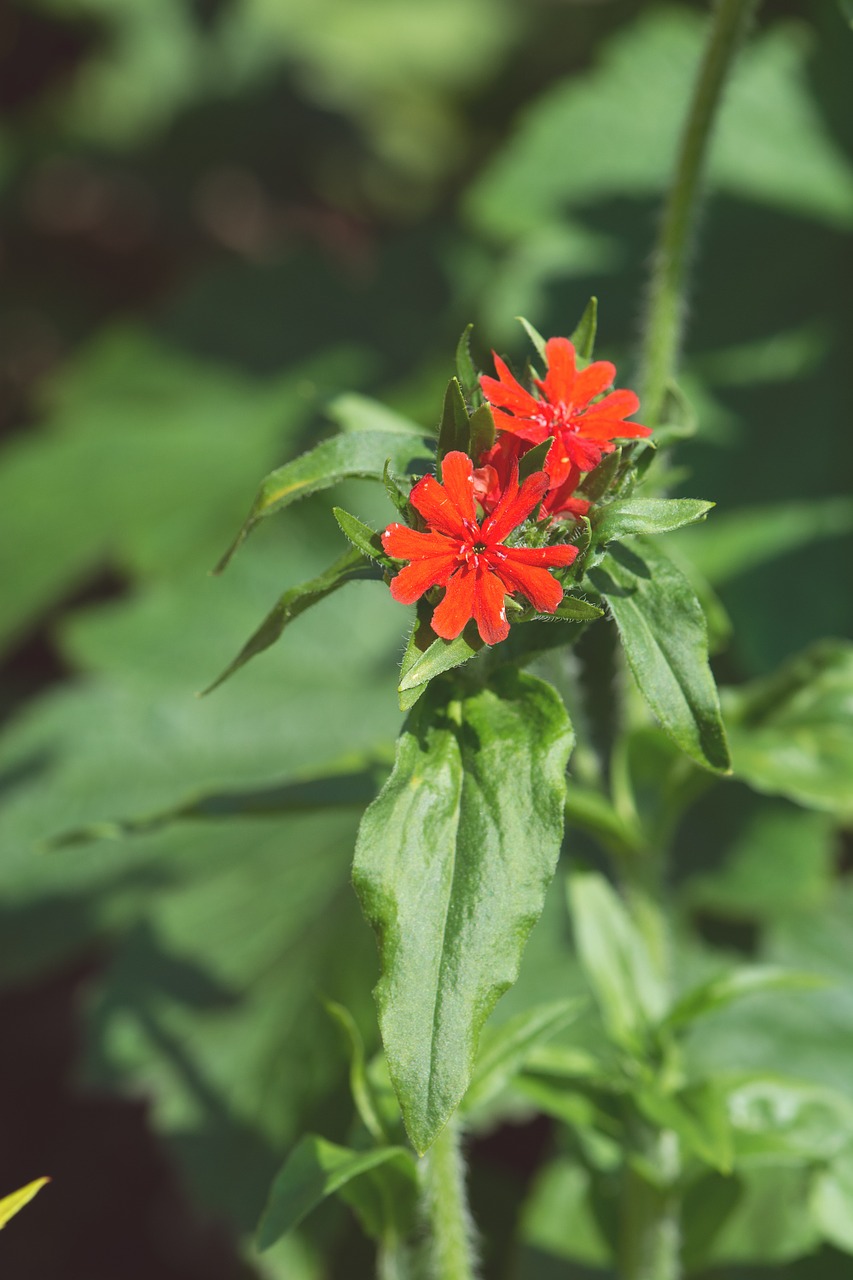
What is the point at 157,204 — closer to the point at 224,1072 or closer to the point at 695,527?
the point at 695,527

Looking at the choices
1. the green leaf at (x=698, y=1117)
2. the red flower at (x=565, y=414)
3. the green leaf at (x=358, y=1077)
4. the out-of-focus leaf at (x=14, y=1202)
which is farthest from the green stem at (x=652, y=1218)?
the red flower at (x=565, y=414)

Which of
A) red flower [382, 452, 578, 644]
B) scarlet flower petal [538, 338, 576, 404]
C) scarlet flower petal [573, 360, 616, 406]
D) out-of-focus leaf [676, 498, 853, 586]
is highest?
scarlet flower petal [538, 338, 576, 404]

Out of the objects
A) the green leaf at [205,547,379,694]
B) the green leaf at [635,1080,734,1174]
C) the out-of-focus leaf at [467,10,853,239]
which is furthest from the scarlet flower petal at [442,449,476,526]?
the out-of-focus leaf at [467,10,853,239]

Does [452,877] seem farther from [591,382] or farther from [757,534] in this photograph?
[757,534]

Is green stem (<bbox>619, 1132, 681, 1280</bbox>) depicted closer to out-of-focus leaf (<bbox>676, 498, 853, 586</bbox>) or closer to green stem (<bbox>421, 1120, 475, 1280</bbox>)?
green stem (<bbox>421, 1120, 475, 1280</bbox>)

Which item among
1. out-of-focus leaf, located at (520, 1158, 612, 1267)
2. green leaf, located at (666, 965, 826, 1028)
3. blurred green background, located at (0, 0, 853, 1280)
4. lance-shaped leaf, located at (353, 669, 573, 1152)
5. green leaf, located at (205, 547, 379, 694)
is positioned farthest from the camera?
blurred green background, located at (0, 0, 853, 1280)

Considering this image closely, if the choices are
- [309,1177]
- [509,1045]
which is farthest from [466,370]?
[309,1177]

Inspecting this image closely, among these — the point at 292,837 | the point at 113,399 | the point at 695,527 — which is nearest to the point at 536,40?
the point at 113,399
